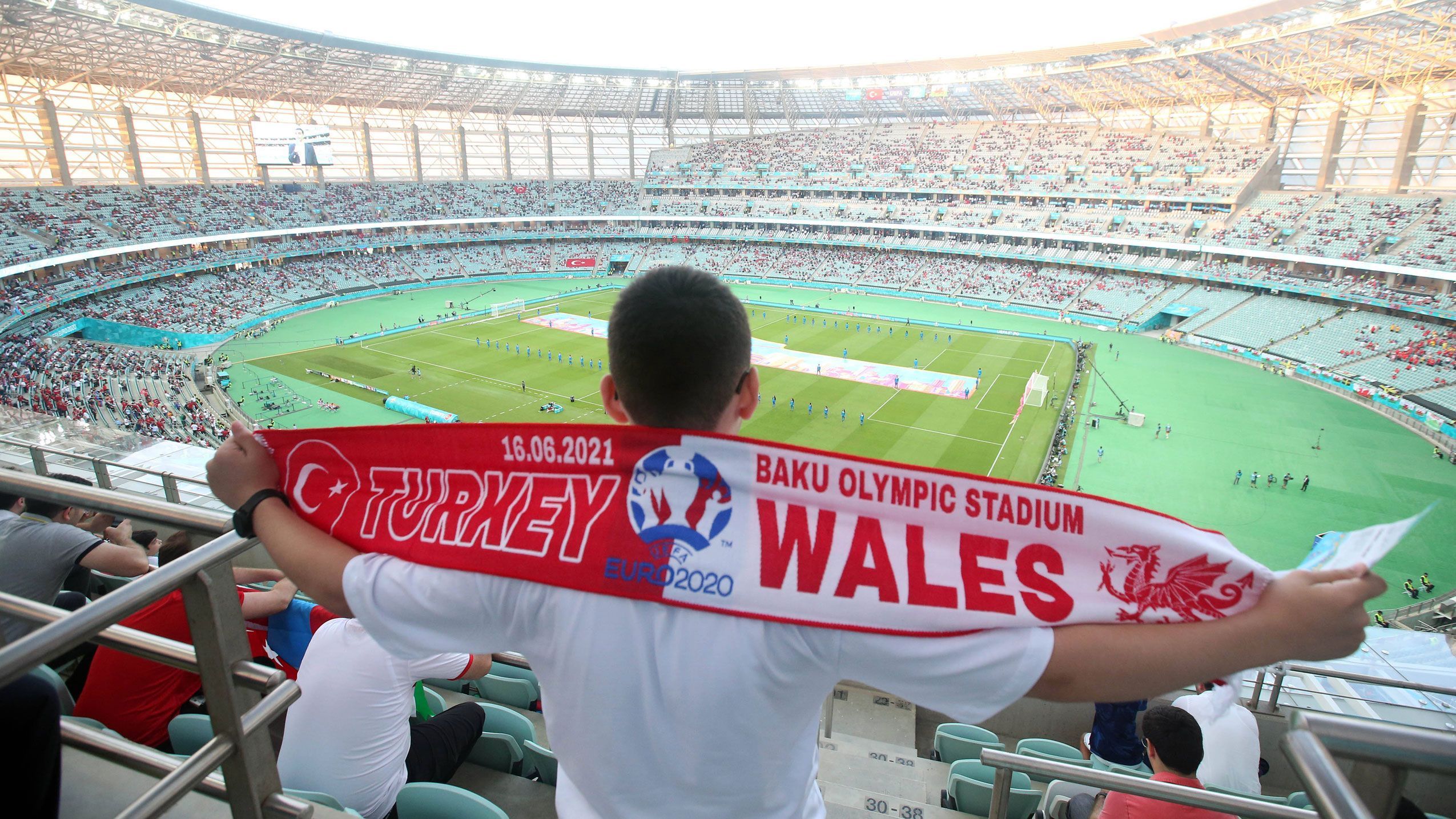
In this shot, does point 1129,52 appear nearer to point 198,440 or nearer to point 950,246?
point 950,246

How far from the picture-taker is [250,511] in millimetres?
1970

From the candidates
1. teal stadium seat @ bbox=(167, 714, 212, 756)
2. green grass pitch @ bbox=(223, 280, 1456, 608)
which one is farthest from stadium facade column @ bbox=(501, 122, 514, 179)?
teal stadium seat @ bbox=(167, 714, 212, 756)

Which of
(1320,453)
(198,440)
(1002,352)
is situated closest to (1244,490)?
(1320,453)

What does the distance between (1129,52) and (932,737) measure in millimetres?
61866

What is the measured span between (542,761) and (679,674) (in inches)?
116

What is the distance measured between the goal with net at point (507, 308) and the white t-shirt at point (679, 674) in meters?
49.7

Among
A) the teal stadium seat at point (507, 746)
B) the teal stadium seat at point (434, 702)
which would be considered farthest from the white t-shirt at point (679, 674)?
the teal stadium seat at point (434, 702)

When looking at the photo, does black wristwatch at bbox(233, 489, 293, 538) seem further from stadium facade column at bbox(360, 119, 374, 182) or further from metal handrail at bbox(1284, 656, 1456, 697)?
stadium facade column at bbox(360, 119, 374, 182)

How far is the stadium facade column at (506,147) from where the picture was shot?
73375 mm

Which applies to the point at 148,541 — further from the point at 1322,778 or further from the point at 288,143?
the point at 288,143

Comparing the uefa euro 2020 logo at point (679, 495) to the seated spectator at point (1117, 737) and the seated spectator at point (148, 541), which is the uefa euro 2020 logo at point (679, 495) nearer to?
the seated spectator at point (1117, 737)

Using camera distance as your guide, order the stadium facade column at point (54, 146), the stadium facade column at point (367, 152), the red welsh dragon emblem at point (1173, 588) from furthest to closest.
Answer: the stadium facade column at point (367, 152) → the stadium facade column at point (54, 146) → the red welsh dragon emblem at point (1173, 588)

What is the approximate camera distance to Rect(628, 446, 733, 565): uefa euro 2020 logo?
1.67m

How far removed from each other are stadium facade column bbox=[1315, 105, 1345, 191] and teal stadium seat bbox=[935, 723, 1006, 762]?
211 feet
